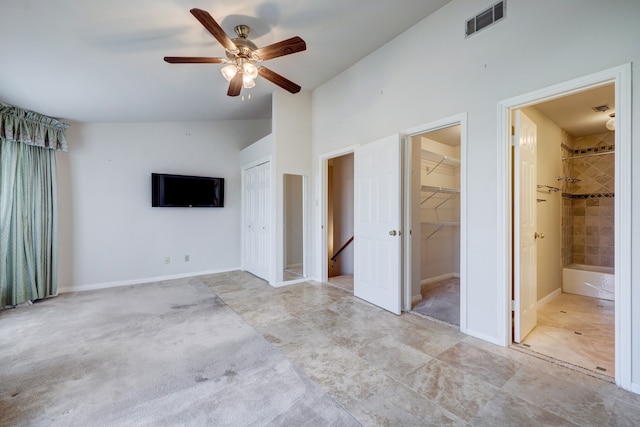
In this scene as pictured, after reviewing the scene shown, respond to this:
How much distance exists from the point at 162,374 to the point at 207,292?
2114 mm

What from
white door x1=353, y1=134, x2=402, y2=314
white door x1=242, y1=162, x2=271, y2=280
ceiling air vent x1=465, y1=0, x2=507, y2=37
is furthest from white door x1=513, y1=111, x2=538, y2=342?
white door x1=242, y1=162, x2=271, y2=280

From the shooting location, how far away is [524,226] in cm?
251

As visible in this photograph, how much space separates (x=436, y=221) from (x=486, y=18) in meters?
3.17

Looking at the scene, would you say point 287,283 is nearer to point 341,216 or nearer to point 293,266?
point 293,266

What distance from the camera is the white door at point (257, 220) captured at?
4.68 meters

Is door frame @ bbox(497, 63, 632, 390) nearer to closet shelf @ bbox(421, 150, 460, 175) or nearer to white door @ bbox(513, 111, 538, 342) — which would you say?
white door @ bbox(513, 111, 538, 342)

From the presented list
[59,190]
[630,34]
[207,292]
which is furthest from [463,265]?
[59,190]

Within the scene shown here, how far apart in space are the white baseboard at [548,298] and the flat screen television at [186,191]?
524 cm

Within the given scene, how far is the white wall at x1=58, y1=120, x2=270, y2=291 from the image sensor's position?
412cm

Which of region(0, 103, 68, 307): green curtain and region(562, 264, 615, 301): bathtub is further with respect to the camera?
region(562, 264, 615, 301): bathtub

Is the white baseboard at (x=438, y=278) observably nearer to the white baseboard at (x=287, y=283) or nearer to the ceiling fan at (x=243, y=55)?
the white baseboard at (x=287, y=283)

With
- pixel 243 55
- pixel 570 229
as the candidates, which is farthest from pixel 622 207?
pixel 570 229

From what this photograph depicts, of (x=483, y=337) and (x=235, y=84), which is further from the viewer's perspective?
(x=235, y=84)

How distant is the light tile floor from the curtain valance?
11.6ft
